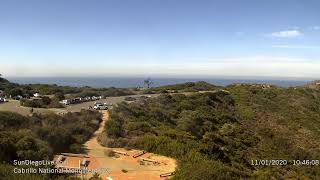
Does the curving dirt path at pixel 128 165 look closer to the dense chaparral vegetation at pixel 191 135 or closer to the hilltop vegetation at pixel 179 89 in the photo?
the dense chaparral vegetation at pixel 191 135

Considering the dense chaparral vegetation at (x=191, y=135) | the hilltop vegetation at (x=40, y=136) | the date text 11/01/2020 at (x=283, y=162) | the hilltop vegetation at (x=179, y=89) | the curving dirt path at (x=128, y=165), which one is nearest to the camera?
the hilltop vegetation at (x=40, y=136)

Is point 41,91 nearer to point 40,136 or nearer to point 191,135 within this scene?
point 191,135

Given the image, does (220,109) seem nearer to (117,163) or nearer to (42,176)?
(117,163)

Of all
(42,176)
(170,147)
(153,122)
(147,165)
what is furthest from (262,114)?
(42,176)

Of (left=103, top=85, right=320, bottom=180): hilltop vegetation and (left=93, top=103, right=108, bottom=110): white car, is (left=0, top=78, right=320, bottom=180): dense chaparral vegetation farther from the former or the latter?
(left=93, top=103, right=108, bottom=110): white car

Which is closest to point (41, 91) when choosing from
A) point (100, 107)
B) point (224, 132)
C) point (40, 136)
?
point (100, 107)

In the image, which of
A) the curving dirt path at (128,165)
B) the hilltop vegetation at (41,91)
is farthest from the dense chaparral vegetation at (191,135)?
the curving dirt path at (128,165)
